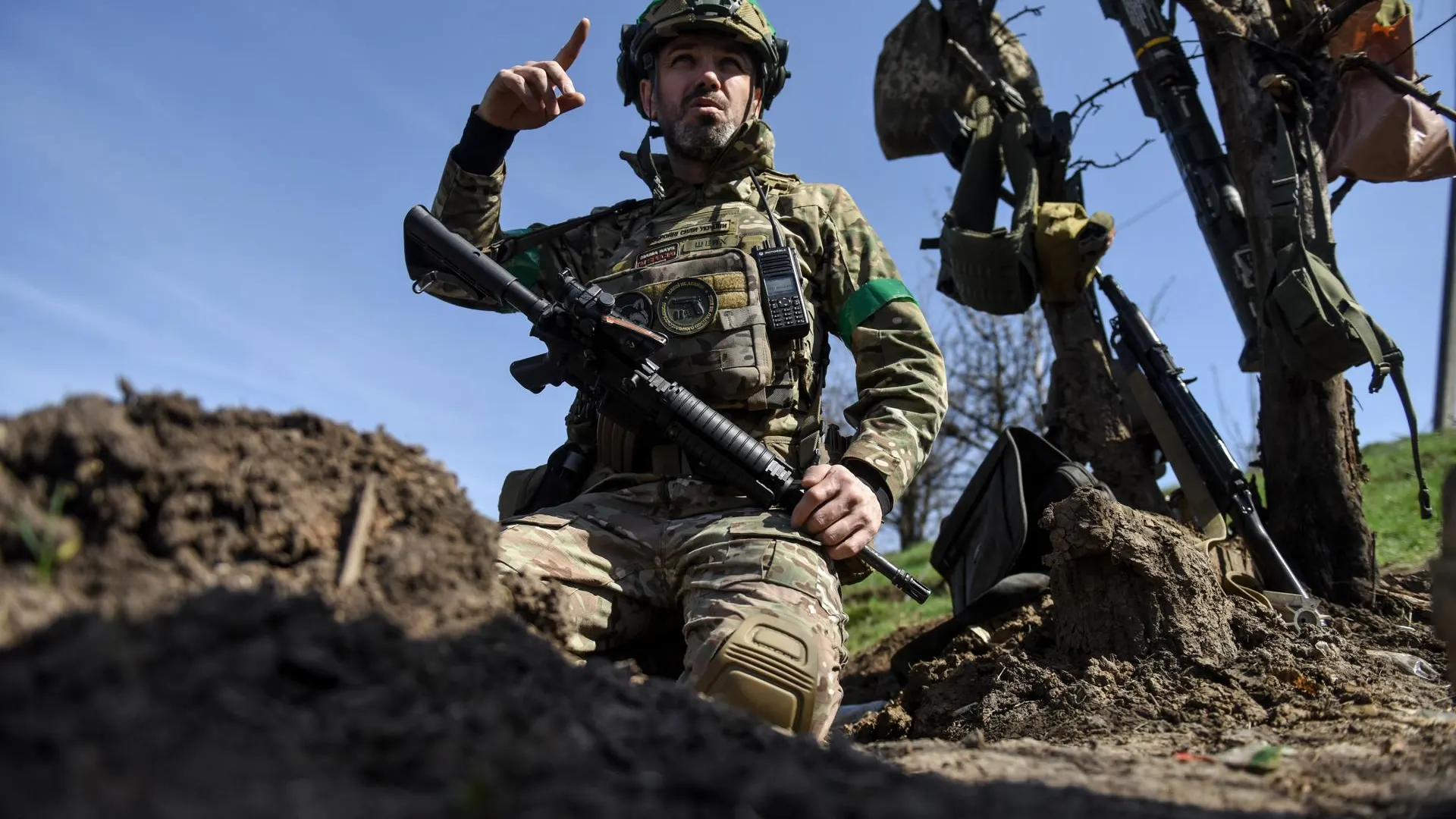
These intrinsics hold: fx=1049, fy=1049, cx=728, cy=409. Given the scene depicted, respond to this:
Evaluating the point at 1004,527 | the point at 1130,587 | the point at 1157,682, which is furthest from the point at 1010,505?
the point at 1157,682

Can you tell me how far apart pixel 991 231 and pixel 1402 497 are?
236 inches

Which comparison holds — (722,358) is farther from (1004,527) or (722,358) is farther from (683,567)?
(1004,527)

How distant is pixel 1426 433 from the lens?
13.2m

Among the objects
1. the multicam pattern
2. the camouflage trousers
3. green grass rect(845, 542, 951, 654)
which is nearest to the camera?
the camouflage trousers

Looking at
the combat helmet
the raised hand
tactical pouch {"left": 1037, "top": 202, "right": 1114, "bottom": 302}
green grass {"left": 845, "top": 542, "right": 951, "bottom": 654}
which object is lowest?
green grass {"left": 845, "top": 542, "right": 951, "bottom": 654}

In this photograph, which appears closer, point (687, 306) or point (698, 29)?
point (687, 306)

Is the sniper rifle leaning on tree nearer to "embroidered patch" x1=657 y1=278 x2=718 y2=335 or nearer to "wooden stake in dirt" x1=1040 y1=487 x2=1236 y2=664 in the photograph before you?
"wooden stake in dirt" x1=1040 y1=487 x2=1236 y2=664

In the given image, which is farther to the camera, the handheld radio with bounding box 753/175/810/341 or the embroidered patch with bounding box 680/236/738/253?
the embroidered patch with bounding box 680/236/738/253

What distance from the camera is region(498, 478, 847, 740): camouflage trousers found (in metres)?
2.65

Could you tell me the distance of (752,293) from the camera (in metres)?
3.31

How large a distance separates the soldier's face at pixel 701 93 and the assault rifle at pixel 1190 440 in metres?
2.77

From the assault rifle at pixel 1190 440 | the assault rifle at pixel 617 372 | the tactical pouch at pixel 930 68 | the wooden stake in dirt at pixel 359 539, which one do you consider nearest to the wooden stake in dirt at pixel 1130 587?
the assault rifle at pixel 617 372

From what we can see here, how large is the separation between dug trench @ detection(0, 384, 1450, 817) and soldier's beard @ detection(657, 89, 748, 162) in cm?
211

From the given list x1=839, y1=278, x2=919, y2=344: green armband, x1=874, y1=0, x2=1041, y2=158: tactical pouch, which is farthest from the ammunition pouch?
x1=874, y1=0, x2=1041, y2=158: tactical pouch
